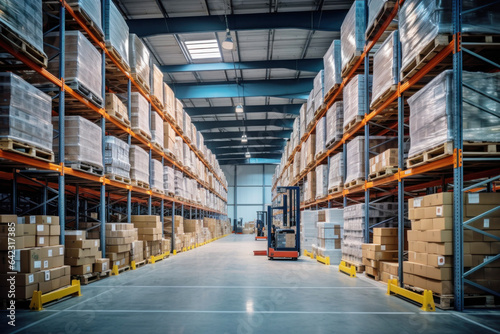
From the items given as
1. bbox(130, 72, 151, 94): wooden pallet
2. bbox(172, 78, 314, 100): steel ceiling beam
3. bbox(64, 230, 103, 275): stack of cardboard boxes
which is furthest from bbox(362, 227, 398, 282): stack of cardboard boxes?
bbox(172, 78, 314, 100): steel ceiling beam

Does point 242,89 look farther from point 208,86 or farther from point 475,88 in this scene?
point 475,88

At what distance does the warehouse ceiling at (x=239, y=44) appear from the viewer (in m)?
11.4

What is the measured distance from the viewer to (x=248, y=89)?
56.2 feet

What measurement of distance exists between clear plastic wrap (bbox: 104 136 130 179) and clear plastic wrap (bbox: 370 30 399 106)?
17.7ft

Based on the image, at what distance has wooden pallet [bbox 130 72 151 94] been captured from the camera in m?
9.65

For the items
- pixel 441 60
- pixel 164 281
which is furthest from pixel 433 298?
pixel 164 281

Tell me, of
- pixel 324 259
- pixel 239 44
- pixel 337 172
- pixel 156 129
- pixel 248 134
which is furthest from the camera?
pixel 248 134

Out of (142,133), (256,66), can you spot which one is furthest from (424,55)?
(256,66)

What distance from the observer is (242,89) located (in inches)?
674

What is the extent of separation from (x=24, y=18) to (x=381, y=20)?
5929 millimetres

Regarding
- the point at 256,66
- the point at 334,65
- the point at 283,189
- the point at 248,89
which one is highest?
the point at 256,66

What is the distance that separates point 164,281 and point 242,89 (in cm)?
1114

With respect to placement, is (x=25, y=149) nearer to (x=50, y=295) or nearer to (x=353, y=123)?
(x=50, y=295)

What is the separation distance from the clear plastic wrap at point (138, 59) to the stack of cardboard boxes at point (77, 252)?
441cm
